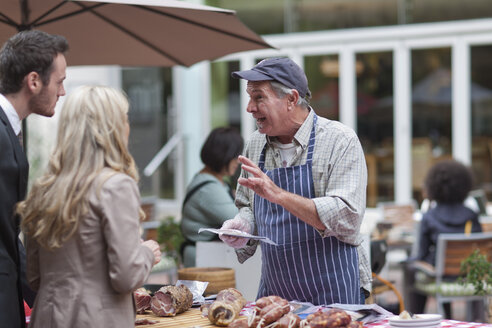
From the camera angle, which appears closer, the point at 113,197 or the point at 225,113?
the point at 113,197

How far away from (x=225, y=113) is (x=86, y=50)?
294 inches

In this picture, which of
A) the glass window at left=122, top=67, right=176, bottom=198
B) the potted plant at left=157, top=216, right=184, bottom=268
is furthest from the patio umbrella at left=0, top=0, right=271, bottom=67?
the glass window at left=122, top=67, right=176, bottom=198

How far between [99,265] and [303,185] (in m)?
1.03

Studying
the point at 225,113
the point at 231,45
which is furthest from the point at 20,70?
the point at 225,113

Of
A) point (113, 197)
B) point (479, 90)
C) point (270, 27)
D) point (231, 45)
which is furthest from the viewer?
point (270, 27)

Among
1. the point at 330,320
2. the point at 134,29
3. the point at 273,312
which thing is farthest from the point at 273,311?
the point at 134,29

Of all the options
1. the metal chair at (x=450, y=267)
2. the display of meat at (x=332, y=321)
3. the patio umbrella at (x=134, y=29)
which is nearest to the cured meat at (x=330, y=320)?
the display of meat at (x=332, y=321)

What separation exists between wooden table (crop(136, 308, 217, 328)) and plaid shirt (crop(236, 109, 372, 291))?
0.51 metres

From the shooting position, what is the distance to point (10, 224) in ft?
8.23

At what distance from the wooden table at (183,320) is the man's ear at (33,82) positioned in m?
0.92

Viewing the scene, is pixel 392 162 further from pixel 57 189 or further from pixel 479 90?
pixel 57 189

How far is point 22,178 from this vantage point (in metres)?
2.59

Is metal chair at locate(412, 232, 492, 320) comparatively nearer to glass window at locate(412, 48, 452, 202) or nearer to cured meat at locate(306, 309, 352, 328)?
cured meat at locate(306, 309, 352, 328)

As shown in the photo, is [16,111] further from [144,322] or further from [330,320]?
[330,320]
